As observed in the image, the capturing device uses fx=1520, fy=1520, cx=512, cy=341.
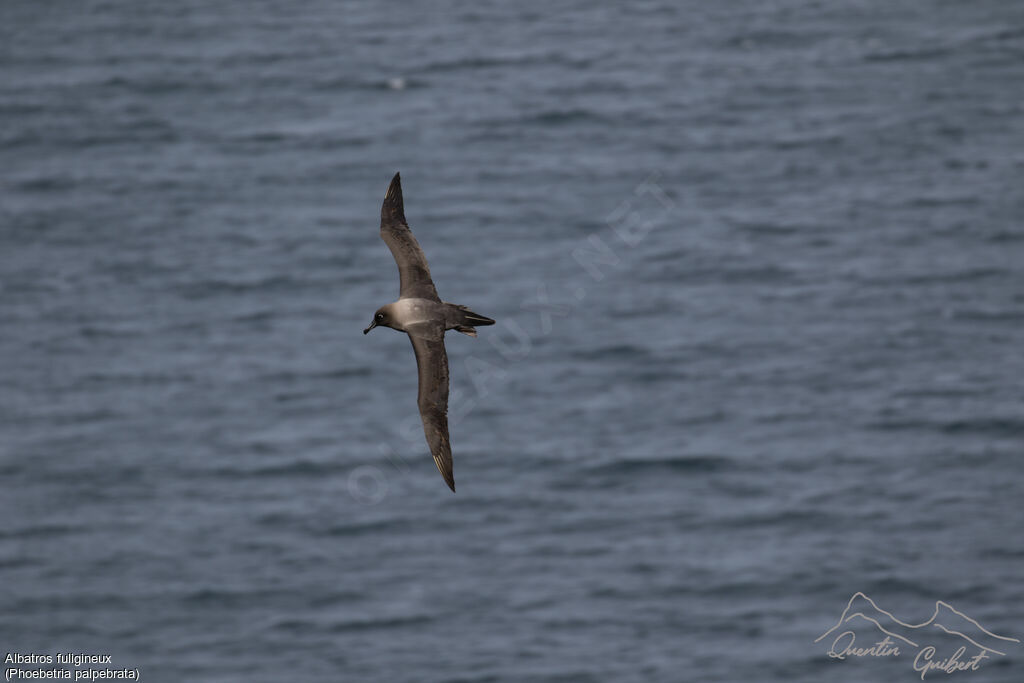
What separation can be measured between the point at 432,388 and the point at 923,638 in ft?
283

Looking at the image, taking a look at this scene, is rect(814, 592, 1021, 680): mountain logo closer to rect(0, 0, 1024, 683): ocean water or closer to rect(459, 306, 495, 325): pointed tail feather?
rect(0, 0, 1024, 683): ocean water

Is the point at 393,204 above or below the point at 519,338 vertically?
above

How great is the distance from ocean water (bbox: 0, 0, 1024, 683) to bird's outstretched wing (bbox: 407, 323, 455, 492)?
72.7 metres

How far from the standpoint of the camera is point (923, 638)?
343ft

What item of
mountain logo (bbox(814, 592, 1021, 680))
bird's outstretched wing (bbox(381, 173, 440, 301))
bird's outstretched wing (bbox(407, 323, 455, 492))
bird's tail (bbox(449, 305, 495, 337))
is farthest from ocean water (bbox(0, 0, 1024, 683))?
bird's tail (bbox(449, 305, 495, 337))

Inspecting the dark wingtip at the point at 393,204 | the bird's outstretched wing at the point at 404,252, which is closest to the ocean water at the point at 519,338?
the dark wingtip at the point at 393,204

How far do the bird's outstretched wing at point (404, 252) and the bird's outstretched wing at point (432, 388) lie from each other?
0.94 m

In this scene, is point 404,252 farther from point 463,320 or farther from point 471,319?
point 471,319

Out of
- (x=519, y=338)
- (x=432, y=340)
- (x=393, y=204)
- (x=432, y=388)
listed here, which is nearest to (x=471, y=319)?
(x=432, y=340)

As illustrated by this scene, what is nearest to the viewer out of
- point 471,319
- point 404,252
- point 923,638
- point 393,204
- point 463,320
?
point 471,319

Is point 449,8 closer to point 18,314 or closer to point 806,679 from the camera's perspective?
point 18,314

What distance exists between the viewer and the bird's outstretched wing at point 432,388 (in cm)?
2609

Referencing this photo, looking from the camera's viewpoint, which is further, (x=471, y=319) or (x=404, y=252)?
(x=404, y=252)

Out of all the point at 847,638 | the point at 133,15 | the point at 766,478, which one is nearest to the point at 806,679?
the point at 847,638
